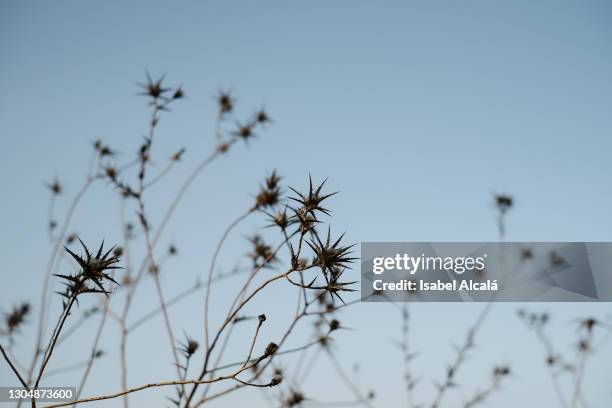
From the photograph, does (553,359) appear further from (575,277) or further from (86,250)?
(86,250)

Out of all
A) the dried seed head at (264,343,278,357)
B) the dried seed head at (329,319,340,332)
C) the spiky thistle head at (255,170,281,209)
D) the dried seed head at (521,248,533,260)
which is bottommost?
the dried seed head at (264,343,278,357)

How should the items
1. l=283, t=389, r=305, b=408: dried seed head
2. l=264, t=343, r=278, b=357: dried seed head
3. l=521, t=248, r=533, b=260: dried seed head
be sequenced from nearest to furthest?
1. l=264, t=343, r=278, b=357: dried seed head
2. l=283, t=389, r=305, b=408: dried seed head
3. l=521, t=248, r=533, b=260: dried seed head

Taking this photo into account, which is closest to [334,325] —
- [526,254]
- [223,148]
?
[223,148]

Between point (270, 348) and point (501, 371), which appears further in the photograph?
point (501, 371)

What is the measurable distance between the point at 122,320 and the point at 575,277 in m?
9.05

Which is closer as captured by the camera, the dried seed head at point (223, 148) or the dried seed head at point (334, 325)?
the dried seed head at point (334, 325)

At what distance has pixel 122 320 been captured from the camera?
5.52 m

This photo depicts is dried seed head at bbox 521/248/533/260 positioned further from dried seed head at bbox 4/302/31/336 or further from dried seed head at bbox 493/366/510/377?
dried seed head at bbox 4/302/31/336

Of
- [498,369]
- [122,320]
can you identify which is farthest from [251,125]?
Result: [498,369]

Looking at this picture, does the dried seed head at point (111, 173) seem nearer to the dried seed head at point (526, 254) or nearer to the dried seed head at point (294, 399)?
the dried seed head at point (294, 399)

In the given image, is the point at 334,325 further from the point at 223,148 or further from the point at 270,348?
the point at 223,148

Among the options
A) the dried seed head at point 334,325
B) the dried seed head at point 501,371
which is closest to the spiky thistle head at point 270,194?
the dried seed head at point 334,325

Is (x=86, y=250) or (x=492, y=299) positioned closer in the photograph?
(x=86, y=250)

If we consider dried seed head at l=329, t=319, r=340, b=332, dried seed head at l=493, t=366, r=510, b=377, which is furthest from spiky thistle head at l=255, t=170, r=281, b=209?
dried seed head at l=493, t=366, r=510, b=377
